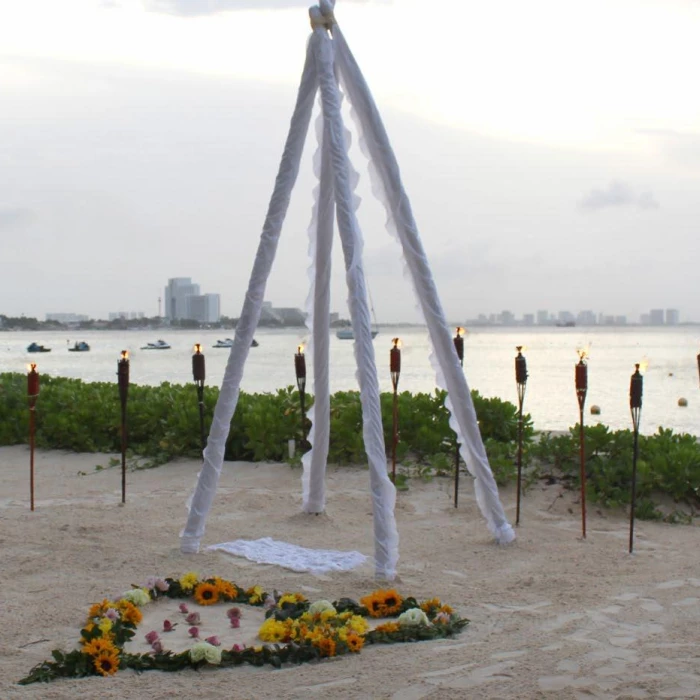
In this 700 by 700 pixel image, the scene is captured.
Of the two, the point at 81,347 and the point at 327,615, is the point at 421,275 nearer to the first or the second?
the point at 327,615

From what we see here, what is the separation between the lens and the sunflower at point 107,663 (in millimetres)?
3754

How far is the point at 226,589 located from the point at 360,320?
5.66ft

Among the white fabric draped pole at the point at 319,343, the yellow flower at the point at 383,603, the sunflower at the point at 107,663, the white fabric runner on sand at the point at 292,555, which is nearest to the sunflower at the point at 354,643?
the yellow flower at the point at 383,603

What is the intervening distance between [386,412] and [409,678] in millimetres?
5047

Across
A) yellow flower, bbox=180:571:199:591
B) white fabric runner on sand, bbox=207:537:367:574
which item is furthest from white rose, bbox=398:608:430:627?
yellow flower, bbox=180:571:199:591

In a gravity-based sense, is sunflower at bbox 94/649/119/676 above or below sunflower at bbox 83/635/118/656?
below

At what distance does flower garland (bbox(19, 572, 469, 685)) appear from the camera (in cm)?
383

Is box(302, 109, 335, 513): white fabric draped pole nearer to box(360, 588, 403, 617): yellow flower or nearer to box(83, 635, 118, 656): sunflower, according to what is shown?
box(360, 588, 403, 617): yellow flower

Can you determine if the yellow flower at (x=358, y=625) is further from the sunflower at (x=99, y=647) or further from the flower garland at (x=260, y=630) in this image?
the sunflower at (x=99, y=647)

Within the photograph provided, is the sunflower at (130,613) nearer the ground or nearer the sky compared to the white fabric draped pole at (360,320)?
nearer the ground

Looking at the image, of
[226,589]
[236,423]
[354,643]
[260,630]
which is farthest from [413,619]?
[236,423]

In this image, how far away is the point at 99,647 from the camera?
12.6ft

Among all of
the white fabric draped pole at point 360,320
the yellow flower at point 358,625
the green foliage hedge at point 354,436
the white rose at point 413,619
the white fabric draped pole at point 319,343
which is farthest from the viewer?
the green foliage hedge at point 354,436

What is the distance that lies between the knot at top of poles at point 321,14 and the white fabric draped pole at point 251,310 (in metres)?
0.19
